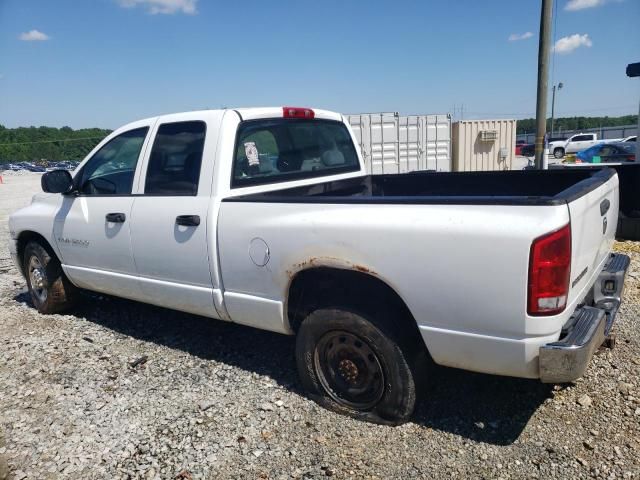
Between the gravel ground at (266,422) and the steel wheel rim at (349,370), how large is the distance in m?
0.15

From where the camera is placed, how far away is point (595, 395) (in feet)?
10.7

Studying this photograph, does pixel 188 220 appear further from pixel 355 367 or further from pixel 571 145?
pixel 571 145

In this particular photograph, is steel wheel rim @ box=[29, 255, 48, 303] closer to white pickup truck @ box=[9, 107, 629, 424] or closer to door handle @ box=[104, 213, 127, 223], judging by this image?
white pickup truck @ box=[9, 107, 629, 424]

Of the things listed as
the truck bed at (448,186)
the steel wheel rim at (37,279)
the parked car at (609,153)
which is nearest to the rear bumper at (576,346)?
the truck bed at (448,186)

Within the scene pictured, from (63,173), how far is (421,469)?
3894mm

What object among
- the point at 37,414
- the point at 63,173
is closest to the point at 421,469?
the point at 37,414

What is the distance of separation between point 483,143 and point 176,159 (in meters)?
14.8

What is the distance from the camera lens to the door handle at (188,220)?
357 centimetres

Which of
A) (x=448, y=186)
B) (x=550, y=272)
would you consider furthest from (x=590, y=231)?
(x=448, y=186)

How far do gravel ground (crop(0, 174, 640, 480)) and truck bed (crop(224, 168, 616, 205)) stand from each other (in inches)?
52.5

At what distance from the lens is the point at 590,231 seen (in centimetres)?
271

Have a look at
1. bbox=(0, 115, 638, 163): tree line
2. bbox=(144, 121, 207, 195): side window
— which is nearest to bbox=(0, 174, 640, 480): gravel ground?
bbox=(144, 121, 207, 195): side window

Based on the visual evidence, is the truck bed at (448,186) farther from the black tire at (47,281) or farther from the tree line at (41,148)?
the tree line at (41,148)

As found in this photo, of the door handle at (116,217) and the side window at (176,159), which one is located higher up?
the side window at (176,159)
